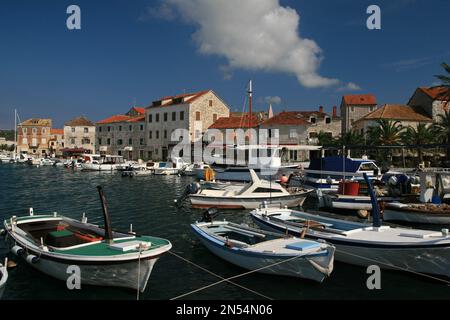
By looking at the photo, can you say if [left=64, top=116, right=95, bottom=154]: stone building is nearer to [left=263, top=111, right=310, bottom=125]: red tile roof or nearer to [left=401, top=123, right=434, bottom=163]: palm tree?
[left=263, top=111, right=310, bottom=125]: red tile roof

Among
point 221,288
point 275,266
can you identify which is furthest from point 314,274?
point 221,288

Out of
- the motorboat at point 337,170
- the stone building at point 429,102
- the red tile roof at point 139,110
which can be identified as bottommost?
the motorboat at point 337,170

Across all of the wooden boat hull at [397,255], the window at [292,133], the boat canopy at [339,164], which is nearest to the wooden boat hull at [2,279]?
the wooden boat hull at [397,255]

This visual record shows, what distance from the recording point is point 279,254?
10.9 meters

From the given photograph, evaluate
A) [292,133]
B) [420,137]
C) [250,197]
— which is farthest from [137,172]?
[420,137]

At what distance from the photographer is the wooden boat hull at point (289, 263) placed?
34.8 ft

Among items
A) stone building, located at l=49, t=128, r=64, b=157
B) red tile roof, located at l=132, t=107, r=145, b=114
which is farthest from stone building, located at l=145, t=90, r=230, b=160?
stone building, located at l=49, t=128, r=64, b=157

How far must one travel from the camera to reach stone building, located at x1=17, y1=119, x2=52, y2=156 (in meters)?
113

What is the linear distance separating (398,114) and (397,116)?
2.30ft

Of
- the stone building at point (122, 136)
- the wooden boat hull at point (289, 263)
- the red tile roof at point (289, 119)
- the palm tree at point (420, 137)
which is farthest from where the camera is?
the stone building at point (122, 136)

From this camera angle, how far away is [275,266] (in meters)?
11.2

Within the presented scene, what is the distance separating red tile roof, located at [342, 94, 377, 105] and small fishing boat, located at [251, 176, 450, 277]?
6303 cm

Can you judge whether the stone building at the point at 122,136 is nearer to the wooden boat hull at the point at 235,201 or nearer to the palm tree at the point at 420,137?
the palm tree at the point at 420,137

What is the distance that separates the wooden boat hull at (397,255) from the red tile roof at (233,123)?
51440 millimetres
